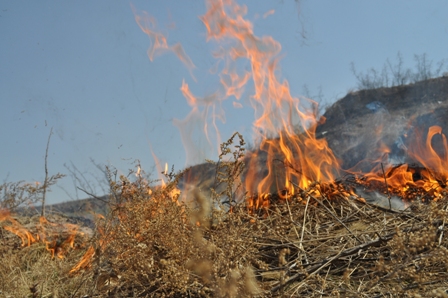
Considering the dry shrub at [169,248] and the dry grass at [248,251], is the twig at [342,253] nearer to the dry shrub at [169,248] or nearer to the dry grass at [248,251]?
the dry grass at [248,251]

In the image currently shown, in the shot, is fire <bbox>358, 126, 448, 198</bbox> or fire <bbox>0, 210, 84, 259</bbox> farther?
fire <bbox>0, 210, 84, 259</bbox>

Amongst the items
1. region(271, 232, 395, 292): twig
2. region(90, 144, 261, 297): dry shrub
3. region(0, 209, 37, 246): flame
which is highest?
region(0, 209, 37, 246): flame

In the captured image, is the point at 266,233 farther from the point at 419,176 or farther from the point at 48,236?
the point at 48,236

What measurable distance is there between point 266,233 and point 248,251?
98 cm

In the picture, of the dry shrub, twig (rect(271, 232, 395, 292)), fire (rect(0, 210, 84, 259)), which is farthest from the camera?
fire (rect(0, 210, 84, 259))

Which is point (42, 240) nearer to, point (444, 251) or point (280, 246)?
point (280, 246)

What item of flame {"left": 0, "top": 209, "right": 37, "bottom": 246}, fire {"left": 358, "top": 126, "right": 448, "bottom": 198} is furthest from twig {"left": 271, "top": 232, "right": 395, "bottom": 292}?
flame {"left": 0, "top": 209, "right": 37, "bottom": 246}

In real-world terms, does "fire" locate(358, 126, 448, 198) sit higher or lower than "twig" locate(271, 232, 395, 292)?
higher

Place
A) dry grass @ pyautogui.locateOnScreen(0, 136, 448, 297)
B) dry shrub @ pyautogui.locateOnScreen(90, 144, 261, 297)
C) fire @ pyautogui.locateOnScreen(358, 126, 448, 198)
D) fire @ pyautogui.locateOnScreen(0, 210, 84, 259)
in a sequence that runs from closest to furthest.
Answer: dry grass @ pyautogui.locateOnScreen(0, 136, 448, 297), dry shrub @ pyautogui.locateOnScreen(90, 144, 261, 297), fire @ pyautogui.locateOnScreen(358, 126, 448, 198), fire @ pyautogui.locateOnScreen(0, 210, 84, 259)

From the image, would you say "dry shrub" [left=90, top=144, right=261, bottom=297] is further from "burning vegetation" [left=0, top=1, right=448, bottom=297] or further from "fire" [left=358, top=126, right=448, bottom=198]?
"fire" [left=358, top=126, right=448, bottom=198]

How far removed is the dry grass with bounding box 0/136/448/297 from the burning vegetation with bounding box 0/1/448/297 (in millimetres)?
13

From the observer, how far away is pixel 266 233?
373 centimetres

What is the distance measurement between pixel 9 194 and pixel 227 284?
5083 millimetres

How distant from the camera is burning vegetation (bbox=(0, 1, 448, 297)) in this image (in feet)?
8.07
